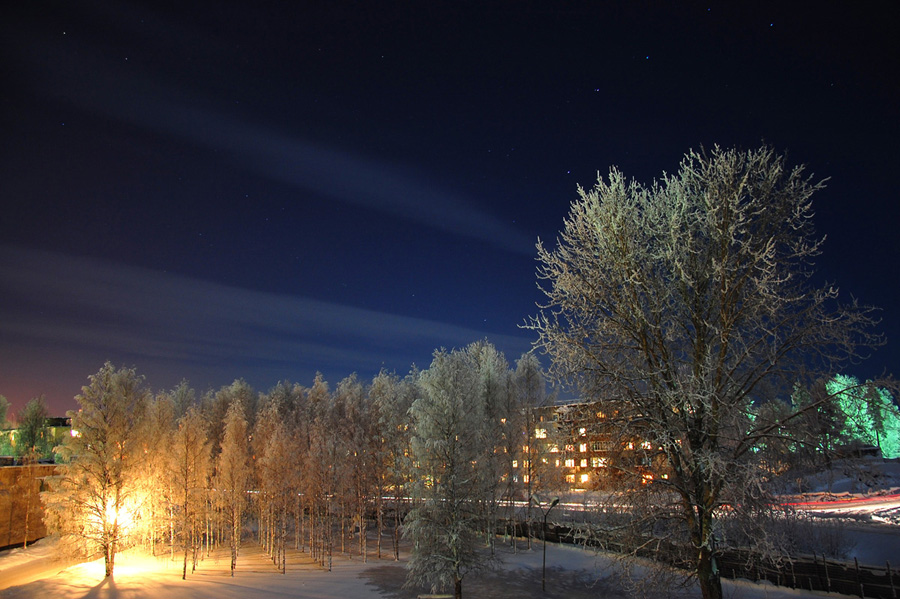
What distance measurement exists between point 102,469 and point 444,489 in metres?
22.1

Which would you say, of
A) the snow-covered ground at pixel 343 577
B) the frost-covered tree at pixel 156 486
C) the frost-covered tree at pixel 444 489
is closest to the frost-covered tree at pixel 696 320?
the snow-covered ground at pixel 343 577

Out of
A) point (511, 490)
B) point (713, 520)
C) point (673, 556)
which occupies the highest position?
point (713, 520)

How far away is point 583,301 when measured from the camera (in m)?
10.2

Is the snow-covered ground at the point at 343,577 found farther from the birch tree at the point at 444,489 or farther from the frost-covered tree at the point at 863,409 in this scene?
the frost-covered tree at the point at 863,409

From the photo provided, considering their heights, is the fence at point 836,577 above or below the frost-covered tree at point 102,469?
below

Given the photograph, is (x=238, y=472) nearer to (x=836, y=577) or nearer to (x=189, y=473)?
(x=189, y=473)

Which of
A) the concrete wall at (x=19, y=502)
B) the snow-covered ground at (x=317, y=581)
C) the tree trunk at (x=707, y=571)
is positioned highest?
the tree trunk at (x=707, y=571)

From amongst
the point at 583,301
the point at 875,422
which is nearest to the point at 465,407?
the point at 583,301

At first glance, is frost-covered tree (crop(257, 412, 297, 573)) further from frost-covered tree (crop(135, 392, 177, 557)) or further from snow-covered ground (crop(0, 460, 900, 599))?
frost-covered tree (crop(135, 392, 177, 557))

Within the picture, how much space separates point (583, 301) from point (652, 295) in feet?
4.24

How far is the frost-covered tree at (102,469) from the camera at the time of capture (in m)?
31.0

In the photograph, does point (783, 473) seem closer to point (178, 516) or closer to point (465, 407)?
point (465, 407)

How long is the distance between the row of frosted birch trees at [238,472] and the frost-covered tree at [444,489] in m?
1.28

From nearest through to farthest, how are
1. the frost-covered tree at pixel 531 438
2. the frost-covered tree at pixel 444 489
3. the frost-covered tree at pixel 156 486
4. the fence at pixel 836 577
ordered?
1. the fence at pixel 836 577
2. the frost-covered tree at pixel 444 489
3. the frost-covered tree at pixel 156 486
4. the frost-covered tree at pixel 531 438
